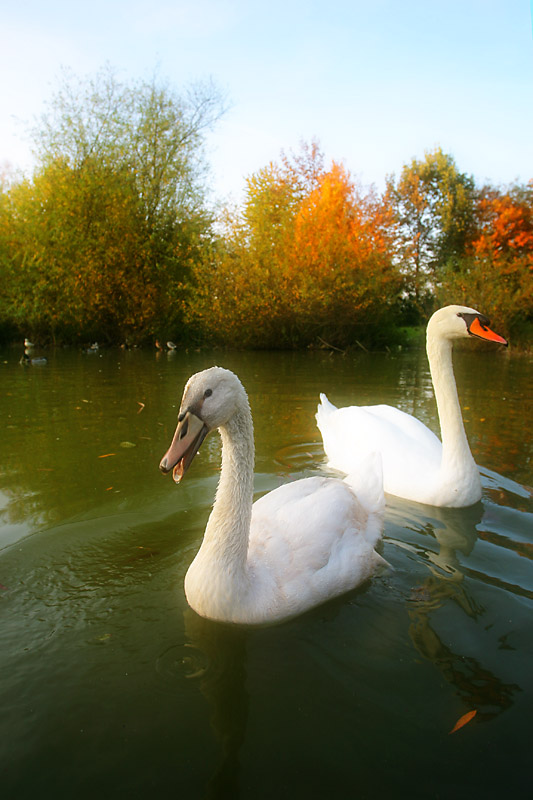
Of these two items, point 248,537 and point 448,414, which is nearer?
point 248,537

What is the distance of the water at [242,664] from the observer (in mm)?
1769

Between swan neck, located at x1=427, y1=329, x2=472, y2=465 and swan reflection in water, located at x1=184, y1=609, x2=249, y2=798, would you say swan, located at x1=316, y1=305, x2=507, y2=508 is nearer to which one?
swan neck, located at x1=427, y1=329, x2=472, y2=465

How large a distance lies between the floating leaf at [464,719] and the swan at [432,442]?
77.0 inches

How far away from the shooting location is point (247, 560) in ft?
8.93

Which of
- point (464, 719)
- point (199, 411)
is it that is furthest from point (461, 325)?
point (464, 719)

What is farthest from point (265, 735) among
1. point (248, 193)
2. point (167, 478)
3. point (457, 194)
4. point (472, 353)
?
point (457, 194)

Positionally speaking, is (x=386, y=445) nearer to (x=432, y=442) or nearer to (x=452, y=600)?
(x=432, y=442)

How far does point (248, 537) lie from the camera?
2.71 m

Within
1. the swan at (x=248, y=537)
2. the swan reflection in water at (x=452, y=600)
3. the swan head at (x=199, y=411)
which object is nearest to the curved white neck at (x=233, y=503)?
the swan at (x=248, y=537)

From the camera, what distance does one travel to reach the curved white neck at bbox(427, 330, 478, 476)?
4031 mm

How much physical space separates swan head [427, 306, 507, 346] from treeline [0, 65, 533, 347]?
13846 millimetres

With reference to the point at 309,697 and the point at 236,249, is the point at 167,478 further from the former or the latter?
the point at 236,249

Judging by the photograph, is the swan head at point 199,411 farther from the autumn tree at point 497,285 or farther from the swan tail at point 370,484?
the autumn tree at point 497,285

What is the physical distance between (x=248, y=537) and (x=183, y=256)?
20.6 meters
